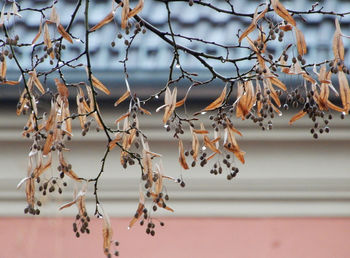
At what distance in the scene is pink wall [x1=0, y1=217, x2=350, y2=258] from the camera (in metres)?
4.44

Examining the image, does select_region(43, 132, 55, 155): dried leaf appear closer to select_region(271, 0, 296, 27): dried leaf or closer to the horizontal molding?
select_region(271, 0, 296, 27): dried leaf

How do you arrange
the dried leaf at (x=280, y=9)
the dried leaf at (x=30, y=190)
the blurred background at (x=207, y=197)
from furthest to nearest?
the blurred background at (x=207, y=197) < the dried leaf at (x=30, y=190) < the dried leaf at (x=280, y=9)

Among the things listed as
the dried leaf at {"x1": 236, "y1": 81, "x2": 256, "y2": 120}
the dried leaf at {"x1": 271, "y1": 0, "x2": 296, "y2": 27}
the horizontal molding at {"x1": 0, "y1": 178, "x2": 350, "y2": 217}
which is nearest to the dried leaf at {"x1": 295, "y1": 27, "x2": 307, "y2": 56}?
the dried leaf at {"x1": 271, "y1": 0, "x2": 296, "y2": 27}

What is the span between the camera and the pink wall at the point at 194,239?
4.44 metres

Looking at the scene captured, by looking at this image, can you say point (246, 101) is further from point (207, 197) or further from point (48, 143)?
point (207, 197)

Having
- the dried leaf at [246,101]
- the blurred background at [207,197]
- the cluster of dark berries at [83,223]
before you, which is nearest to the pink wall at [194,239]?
the blurred background at [207,197]

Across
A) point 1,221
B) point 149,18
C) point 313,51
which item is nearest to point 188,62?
point 149,18

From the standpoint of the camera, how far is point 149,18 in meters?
4.45

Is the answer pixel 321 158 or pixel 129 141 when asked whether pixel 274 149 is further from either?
pixel 129 141

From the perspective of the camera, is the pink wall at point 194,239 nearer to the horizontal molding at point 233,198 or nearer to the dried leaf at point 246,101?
the horizontal molding at point 233,198

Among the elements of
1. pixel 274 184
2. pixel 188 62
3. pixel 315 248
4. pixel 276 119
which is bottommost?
pixel 315 248

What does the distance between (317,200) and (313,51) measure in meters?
0.81

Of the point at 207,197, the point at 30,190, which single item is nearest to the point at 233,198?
the point at 207,197

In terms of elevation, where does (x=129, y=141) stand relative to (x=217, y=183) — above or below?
above
